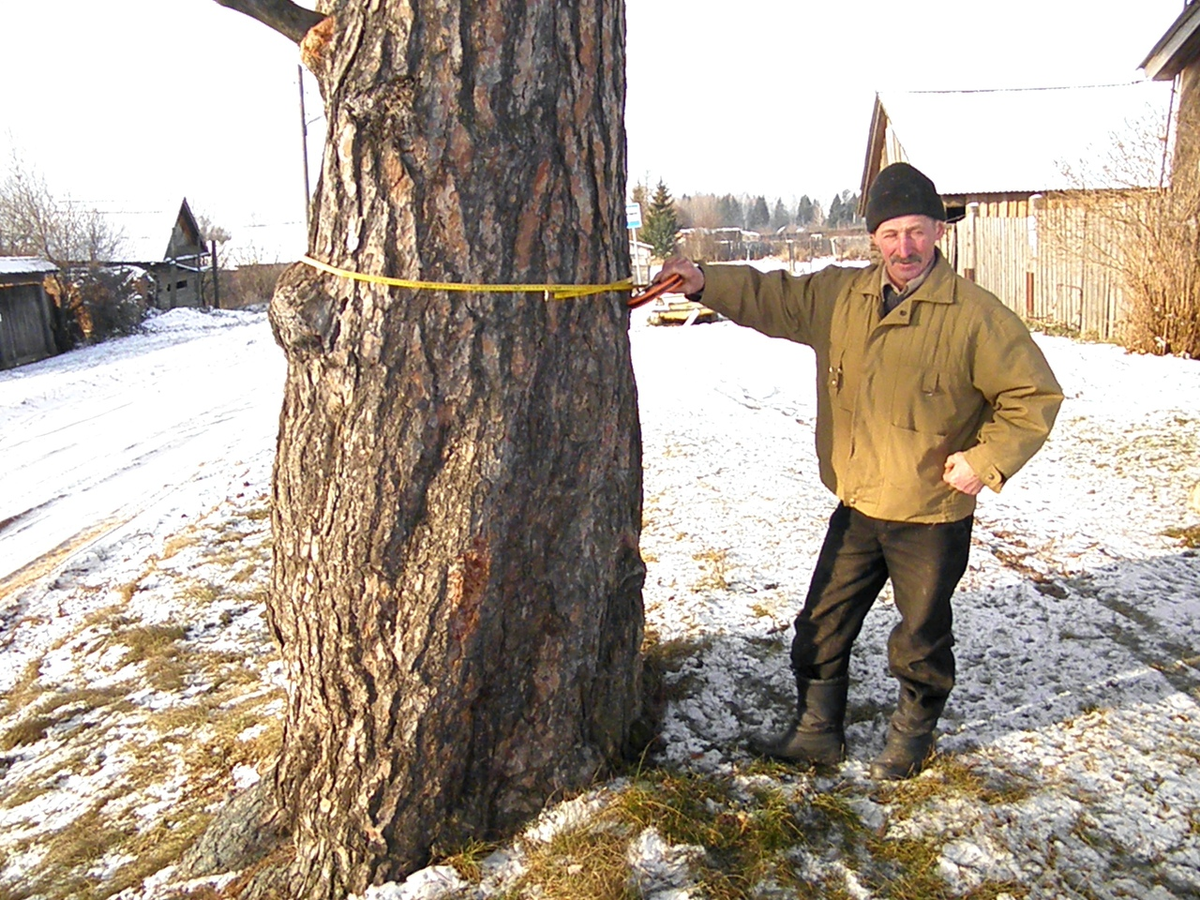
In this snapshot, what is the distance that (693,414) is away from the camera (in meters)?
8.44

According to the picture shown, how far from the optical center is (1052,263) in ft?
50.7

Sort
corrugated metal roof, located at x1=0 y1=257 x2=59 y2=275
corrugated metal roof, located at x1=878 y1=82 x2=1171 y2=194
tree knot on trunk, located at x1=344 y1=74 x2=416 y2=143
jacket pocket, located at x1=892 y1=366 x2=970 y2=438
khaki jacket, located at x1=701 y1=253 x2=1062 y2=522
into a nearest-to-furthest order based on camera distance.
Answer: tree knot on trunk, located at x1=344 y1=74 x2=416 y2=143 < khaki jacket, located at x1=701 y1=253 x2=1062 y2=522 < jacket pocket, located at x1=892 y1=366 x2=970 y2=438 < corrugated metal roof, located at x1=878 y1=82 x2=1171 y2=194 < corrugated metal roof, located at x1=0 y1=257 x2=59 y2=275

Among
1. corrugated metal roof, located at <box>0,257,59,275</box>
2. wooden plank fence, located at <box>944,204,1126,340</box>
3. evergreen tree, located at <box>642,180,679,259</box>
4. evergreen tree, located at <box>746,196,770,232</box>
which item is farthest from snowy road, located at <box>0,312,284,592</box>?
evergreen tree, located at <box>746,196,770,232</box>

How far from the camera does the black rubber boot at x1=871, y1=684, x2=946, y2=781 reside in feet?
8.89

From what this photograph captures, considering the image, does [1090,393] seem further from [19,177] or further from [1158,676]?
[19,177]

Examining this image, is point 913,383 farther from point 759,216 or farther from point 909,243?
point 759,216

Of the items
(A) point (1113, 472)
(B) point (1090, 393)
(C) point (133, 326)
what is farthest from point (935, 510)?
(C) point (133, 326)

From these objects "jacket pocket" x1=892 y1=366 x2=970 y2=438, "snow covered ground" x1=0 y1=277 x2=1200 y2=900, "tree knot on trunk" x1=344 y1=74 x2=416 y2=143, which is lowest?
"snow covered ground" x1=0 y1=277 x2=1200 y2=900

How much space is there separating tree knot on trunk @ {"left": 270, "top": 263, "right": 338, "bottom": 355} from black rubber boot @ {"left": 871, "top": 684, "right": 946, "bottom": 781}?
2010mm

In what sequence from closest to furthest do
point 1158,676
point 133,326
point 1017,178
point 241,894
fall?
point 241,894 → point 1158,676 → point 1017,178 → point 133,326

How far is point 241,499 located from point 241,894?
4.71m

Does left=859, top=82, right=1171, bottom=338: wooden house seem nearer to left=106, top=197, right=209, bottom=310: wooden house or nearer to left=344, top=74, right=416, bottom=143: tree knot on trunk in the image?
left=344, top=74, right=416, bottom=143: tree knot on trunk

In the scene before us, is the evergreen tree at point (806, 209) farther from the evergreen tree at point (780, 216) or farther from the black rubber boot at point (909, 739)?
the black rubber boot at point (909, 739)

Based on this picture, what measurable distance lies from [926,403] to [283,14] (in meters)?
2.01
